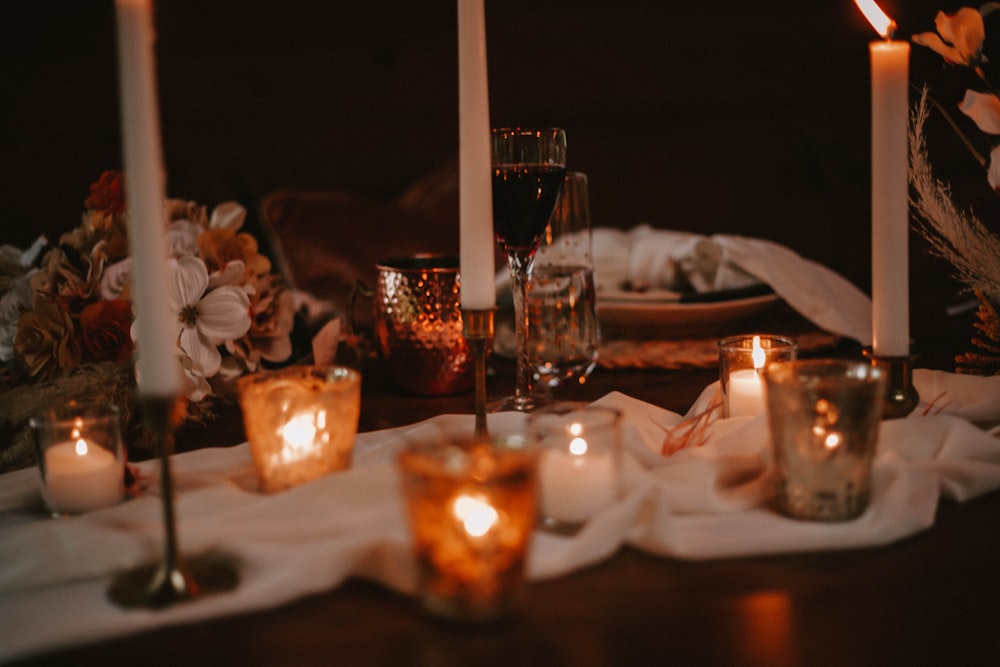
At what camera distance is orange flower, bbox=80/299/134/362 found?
1.05m

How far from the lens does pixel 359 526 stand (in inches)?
26.0

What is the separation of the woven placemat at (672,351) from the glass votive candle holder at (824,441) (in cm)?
52

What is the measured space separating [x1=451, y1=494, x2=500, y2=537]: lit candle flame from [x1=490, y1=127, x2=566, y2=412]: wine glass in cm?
46

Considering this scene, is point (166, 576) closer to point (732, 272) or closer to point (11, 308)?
point (11, 308)

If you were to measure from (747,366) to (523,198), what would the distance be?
0.29 m

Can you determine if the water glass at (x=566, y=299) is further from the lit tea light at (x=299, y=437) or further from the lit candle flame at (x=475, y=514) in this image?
the lit candle flame at (x=475, y=514)

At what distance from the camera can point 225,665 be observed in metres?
0.53

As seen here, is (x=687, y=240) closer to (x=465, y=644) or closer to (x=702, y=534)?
(x=702, y=534)

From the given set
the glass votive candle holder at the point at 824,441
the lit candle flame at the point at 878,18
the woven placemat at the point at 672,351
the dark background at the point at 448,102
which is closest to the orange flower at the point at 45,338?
the woven placemat at the point at 672,351

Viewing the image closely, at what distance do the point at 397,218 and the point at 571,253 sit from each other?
82 centimetres

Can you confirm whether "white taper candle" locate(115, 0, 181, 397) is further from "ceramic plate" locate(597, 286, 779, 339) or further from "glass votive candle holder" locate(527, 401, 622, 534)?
"ceramic plate" locate(597, 286, 779, 339)

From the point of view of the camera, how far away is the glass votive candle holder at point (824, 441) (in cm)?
66

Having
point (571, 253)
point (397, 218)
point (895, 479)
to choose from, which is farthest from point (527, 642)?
point (397, 218)

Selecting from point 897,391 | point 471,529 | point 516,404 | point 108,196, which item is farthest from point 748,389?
point 108,196
